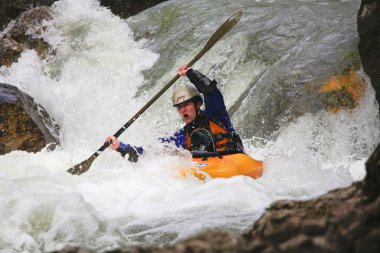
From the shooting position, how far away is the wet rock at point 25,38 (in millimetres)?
11180

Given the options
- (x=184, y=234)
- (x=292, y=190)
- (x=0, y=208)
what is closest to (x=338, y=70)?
(x=292, y=190)

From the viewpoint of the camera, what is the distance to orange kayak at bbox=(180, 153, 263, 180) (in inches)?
182

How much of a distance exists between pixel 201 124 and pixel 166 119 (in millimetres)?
2613

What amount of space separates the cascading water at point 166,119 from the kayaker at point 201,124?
0.69 ft

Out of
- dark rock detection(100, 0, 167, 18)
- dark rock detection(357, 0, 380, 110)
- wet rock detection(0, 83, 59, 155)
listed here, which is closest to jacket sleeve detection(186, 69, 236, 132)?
dark rock detection(357, 0, 380, 110)

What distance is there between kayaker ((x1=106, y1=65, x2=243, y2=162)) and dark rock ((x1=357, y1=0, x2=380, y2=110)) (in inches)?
65.0

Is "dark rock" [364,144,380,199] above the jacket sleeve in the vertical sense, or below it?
above

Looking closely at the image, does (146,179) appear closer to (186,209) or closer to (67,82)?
(186,209)

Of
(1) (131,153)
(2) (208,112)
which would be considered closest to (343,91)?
(2) (208,112)

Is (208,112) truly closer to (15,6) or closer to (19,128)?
(19,128)

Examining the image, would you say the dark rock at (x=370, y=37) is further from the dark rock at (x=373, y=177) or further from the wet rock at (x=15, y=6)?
the wet rock at (x=15, y=6)

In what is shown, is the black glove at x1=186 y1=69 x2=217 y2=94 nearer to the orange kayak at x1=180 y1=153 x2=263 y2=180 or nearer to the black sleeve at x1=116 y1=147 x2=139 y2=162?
the orange kayak at x1=180 y1=153 x2=263 y2=180

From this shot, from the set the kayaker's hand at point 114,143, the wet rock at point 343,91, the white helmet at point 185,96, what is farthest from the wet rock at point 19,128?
the wet rock at point 343,91

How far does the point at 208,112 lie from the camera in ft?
17.4
